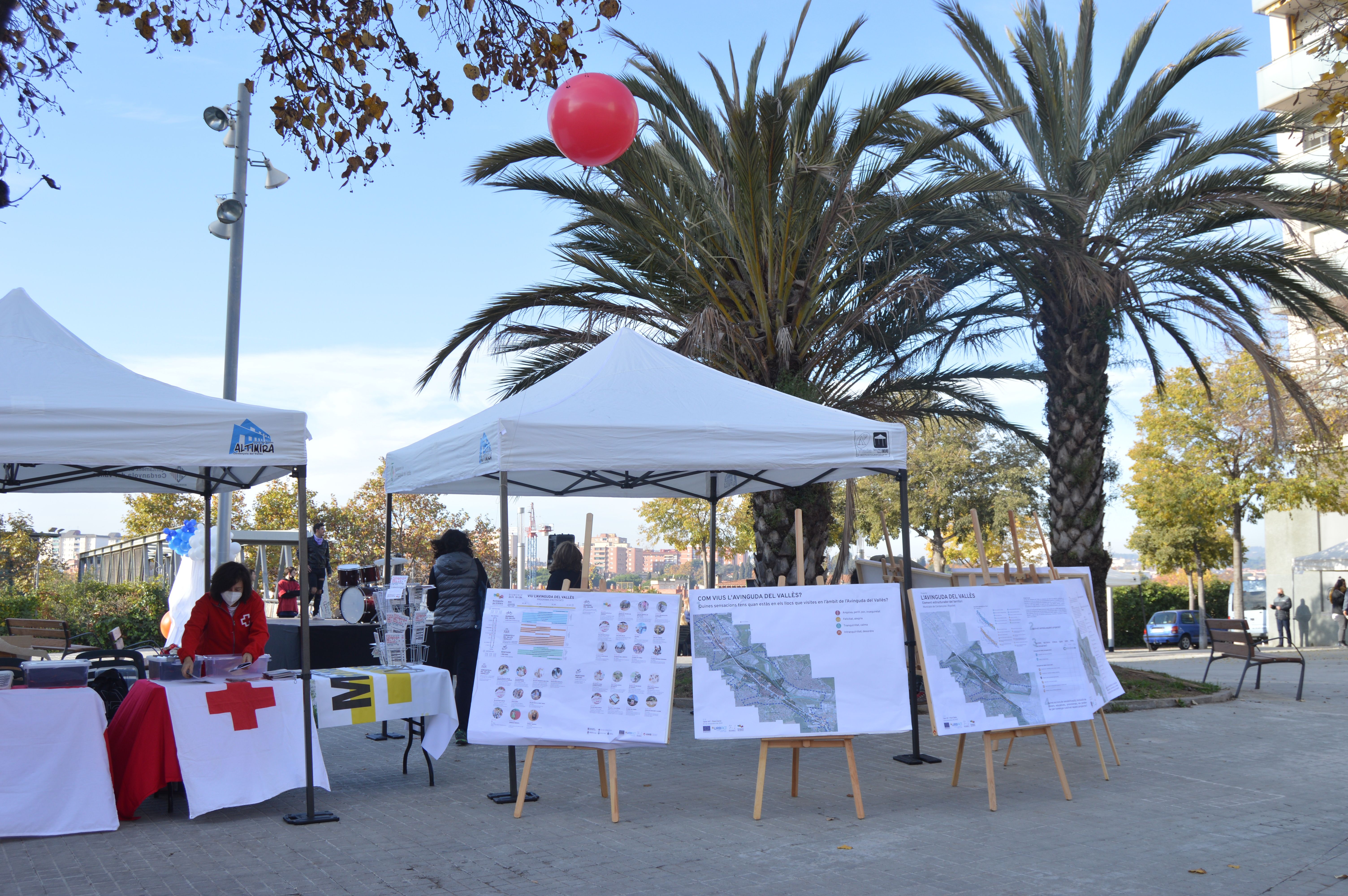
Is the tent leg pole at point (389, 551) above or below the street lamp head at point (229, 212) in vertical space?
below

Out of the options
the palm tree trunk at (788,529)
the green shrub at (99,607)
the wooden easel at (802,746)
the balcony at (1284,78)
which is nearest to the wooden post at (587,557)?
the wooden easel at (802,746)

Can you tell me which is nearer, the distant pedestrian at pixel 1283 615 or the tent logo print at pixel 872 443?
the tent logo print at pixel 872 443

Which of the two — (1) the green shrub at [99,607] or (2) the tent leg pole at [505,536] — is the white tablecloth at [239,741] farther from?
(1) the green shrub at [99,607]

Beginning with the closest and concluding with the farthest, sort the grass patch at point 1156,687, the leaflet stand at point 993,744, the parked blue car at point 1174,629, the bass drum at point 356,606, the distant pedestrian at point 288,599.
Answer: the leaflet stand at point 993,744
the grass patch at point 1156,687
the bass drum at point 356,606
the distant pedestrian at point 288,599
the parked blue car at point 1174,629

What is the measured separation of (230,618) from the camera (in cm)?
736

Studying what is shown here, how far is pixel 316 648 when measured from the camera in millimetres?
11719

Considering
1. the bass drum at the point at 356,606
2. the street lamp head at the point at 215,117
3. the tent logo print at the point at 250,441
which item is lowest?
the bass drum at the point at 356,606

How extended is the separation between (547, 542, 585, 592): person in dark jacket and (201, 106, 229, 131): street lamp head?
7.66 metres

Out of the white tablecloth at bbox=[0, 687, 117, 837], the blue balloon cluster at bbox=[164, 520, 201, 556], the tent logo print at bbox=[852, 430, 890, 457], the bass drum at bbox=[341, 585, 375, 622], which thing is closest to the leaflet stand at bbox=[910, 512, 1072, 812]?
the tent logo print at bbox=[852, 430, 890, 457]

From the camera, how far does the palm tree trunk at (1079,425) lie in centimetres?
1326

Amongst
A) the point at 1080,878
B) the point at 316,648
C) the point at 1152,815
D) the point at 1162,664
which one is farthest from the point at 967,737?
the point at 1162,664

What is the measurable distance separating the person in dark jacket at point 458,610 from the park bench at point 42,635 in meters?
4.29

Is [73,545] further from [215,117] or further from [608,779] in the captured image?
[608,779]

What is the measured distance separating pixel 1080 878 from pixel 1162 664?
16.5m
